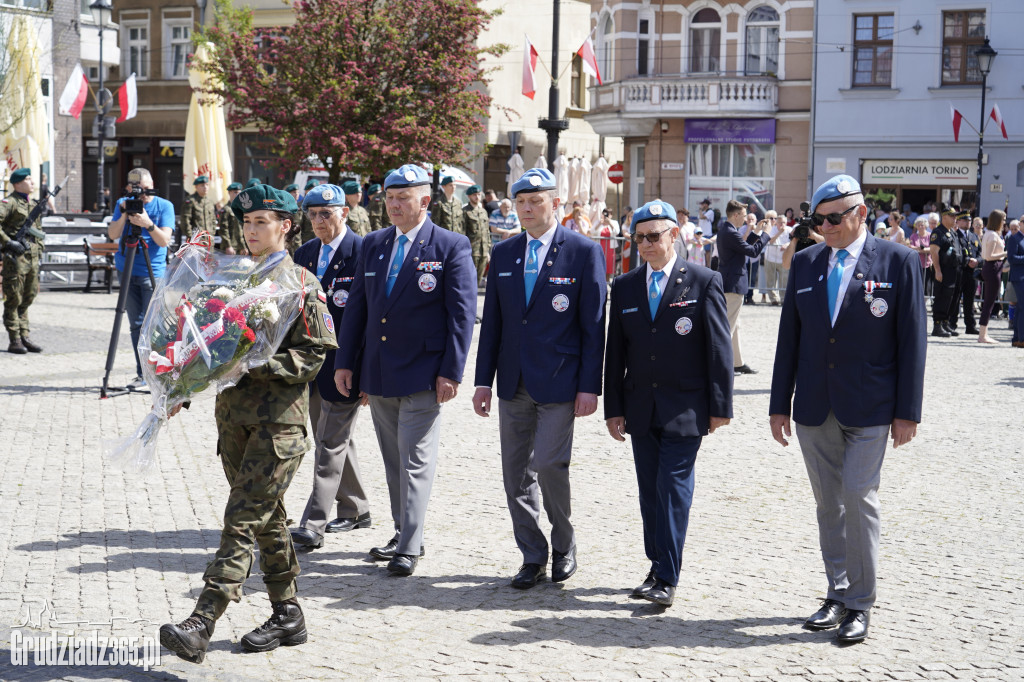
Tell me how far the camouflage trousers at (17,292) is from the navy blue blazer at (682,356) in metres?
10.9

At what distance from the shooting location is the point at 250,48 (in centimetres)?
2580

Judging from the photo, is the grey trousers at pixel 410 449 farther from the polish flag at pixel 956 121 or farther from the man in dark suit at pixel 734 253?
the polish flag at pixel 956 121

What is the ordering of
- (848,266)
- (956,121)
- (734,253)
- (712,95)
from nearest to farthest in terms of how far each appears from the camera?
(848,266)
(734,253)
(956,121)
(712,95)

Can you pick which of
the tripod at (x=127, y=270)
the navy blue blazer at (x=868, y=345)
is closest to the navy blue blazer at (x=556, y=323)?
the navy blue blazer at (x=868, y=345)

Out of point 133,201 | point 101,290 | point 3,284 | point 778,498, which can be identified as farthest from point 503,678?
point 101,290

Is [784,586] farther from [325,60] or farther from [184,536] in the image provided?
[325,60]

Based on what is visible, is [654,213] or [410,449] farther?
[410,449]

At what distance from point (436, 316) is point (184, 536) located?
190 centimetres

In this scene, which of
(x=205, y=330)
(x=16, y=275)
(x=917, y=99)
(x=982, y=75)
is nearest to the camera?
(x=205, y=330)

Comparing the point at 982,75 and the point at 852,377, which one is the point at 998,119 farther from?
the point at 852,377

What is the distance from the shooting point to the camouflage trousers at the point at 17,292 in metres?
14.9

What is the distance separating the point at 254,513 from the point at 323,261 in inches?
103

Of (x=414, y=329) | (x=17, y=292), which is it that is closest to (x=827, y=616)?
(x=414, y=329)

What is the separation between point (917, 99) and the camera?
35.4 metres
